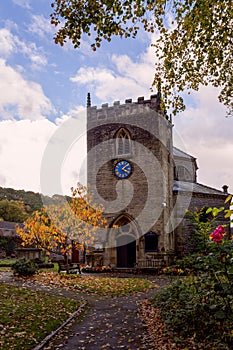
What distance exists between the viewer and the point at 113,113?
90.0ft

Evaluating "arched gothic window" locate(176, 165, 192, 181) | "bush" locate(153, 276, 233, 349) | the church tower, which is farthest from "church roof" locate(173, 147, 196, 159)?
"bush" locate(153, 276, 233, 349)

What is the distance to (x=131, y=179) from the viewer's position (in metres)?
25.9

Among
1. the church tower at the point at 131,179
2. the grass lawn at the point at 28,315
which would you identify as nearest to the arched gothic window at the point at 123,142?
the church tower at the point at 131,179

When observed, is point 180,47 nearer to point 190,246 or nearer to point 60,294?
point 60,294

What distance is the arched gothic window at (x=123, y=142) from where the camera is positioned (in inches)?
1043

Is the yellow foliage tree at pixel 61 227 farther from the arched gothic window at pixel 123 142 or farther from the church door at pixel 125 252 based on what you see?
the arched gothic window at pixel 123 142

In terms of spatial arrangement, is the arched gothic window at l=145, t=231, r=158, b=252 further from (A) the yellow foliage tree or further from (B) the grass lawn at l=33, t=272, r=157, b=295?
(B) the grass lawn at l=33, t=272, r=157, b=295

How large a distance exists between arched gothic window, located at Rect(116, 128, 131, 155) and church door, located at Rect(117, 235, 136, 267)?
6291 mm

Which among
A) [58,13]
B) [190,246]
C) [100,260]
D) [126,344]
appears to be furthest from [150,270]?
[58,13]

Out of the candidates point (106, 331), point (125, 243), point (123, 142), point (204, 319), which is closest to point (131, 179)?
point (123, 142)

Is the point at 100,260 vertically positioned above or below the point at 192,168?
below

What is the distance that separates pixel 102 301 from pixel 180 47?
8.53m

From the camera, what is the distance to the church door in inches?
1001

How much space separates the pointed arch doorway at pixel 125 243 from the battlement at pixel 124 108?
7.88 metres
